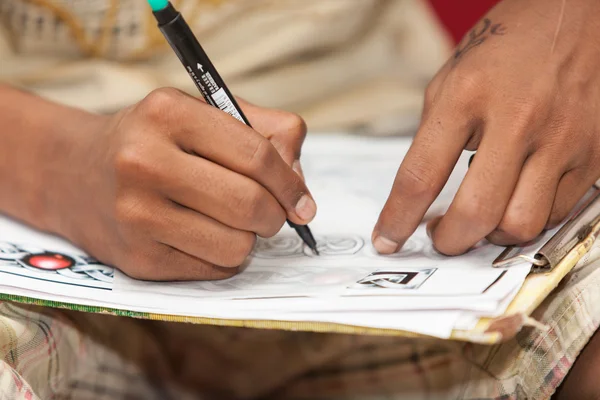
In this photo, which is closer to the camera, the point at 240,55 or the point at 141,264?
the point at 141,264

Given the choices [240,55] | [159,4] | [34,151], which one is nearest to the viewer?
[159,4]

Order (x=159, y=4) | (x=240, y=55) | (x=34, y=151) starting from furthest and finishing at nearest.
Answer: (x=240, y=55) → (x=34, y=151) → (x=159, y=4)

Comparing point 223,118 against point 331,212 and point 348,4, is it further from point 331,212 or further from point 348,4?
point 348,4

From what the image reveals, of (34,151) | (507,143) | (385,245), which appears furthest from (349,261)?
(34,151)

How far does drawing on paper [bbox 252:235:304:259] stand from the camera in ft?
1.69

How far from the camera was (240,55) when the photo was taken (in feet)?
2.32

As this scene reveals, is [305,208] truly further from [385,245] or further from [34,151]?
[34,151]

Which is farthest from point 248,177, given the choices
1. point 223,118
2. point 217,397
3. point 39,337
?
point 217,397

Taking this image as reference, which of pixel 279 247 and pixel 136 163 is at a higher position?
pixel 136 163

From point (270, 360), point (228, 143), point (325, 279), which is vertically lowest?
point (270, 360)

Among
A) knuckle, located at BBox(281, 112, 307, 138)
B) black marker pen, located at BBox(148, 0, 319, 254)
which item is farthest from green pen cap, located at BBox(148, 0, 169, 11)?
knuckle, located at BBox(281, 112, 307, 138)

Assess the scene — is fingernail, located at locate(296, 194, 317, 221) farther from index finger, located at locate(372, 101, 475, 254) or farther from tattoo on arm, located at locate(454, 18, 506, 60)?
tattoo on arm, located at locate(454, 18, 506, 60)

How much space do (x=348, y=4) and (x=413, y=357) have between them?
13.7 inches

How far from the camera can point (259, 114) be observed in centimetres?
50
